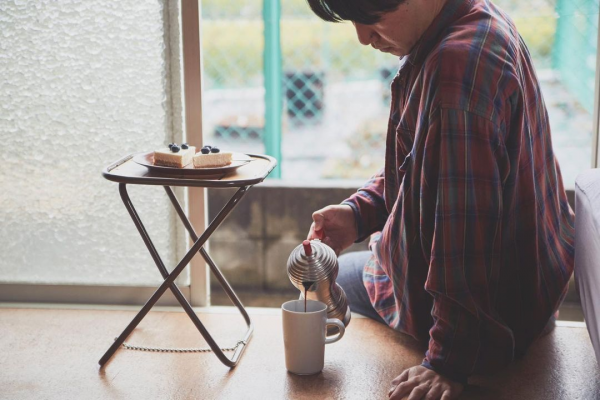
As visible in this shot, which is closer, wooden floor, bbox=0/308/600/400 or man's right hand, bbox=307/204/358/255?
wooden floor, bbox=0/308/600/400

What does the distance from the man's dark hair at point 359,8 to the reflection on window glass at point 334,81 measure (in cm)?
189

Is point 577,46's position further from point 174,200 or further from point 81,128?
point 81,128

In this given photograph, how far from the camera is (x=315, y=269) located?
5.66ft

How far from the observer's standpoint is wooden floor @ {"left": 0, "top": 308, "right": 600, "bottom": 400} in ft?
5.54

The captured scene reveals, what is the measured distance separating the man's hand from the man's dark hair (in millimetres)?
780

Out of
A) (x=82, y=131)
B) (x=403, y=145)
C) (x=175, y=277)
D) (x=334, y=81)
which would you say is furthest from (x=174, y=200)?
(x=334, y=81)

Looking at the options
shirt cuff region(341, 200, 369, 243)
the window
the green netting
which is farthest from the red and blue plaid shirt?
the green netting

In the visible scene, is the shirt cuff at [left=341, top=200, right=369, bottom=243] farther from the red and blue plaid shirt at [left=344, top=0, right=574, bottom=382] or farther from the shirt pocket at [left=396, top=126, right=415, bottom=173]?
the shirt pocket at [left=396, top=126, right=415, bottom=173]

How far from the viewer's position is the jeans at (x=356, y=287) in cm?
207

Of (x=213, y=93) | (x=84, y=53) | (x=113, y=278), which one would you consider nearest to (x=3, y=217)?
(x=113, y=278)

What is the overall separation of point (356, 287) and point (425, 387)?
58 centimetres

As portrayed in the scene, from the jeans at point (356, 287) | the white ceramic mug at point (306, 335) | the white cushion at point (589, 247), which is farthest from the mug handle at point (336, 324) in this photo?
the white cushion at point (589, 247)

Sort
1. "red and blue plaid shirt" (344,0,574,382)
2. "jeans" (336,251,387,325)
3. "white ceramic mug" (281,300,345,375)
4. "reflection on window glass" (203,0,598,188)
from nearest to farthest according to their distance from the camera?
"red and blue plaid shirt" (344,0,574,382), "white ceramic mug" (281,300,345,375), "jeans" (336,251,387,325), "reflection on window glass" (203,0,598,188)

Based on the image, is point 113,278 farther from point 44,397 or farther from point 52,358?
point 44,397
